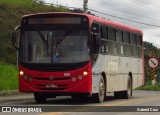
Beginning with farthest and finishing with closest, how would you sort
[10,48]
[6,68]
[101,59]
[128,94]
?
1. [10,48]
2. [6,68]
3. [128,94]
4. [101,59]

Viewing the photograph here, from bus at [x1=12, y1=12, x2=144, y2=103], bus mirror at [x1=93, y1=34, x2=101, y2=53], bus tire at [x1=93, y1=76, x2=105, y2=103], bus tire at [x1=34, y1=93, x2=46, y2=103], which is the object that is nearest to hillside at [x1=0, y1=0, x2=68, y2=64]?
bus tire at [x1=34, y1=93, x2=46, y2=103]

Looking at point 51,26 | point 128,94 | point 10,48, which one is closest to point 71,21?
point 51,26

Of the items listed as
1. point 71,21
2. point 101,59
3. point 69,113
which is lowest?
point 69,113

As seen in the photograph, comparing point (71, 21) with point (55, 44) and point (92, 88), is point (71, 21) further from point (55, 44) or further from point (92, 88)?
point (92, 88)

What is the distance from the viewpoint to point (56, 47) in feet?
62.6

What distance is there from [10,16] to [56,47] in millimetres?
27043

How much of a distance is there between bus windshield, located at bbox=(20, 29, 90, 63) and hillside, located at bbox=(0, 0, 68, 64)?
18.8m

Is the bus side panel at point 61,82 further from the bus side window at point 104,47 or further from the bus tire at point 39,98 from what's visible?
the bus side window at point 104,47

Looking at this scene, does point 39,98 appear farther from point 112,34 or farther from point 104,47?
point 112,34

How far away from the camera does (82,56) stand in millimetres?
19047

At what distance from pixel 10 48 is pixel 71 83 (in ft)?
72.1

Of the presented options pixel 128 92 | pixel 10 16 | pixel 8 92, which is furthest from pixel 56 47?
pixel 10 16

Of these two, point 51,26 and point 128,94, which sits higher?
point 51,26

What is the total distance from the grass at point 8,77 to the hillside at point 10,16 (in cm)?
358
